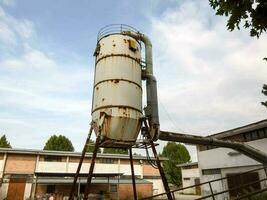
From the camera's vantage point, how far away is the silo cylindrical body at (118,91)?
10.7 meters

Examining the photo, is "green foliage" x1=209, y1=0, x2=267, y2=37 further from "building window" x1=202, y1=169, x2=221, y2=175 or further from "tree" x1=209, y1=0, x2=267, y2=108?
"building window" x1=202, y1=169, x2=221, y2=175

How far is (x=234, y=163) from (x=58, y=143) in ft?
126

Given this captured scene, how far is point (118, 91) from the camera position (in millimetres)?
11125

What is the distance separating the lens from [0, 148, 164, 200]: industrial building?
25.7 meters

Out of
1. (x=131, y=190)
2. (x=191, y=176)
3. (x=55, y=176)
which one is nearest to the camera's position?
(x=55, y=176)

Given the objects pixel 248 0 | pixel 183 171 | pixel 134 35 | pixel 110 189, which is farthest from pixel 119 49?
pixel 183 171

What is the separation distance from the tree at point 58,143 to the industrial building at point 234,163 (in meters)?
33.0

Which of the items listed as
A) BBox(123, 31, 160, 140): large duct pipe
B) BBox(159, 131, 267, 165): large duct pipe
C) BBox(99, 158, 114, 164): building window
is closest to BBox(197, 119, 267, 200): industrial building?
BBox(159, 131, 267, 165): large duct pipe

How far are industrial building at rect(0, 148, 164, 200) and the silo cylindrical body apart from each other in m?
15.1

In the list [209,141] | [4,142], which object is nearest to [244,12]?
[209,141]

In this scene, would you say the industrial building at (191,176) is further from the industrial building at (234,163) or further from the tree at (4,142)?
the tree at (4,142)

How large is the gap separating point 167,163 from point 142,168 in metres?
16.0

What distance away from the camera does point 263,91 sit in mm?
9305

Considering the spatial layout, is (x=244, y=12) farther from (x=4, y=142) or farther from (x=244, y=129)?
(x=4, y=142)
